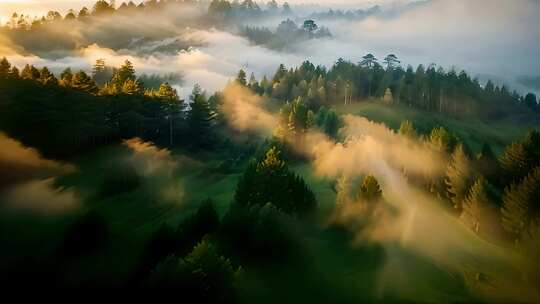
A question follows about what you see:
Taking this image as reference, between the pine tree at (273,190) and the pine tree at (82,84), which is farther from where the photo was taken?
the pine tree at (82,84)

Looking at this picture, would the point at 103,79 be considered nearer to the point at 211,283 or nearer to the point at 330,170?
the point at 330,170

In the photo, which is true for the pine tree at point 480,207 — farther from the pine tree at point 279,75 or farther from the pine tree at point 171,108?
the pine tree at point 279,75

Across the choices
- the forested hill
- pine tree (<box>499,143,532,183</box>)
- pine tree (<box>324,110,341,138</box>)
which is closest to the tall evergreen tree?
pine tree (<box>499,143,532,183</box>)

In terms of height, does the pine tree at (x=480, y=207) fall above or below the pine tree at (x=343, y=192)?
below

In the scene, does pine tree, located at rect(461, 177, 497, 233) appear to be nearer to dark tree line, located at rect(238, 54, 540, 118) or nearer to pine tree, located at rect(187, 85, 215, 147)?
pine tree, located at rect(187, 85, 215, 147)

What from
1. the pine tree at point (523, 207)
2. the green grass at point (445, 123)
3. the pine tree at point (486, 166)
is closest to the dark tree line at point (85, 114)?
the pine tree at point (486, 166)

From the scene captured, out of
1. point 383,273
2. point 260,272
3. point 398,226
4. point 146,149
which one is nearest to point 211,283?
point 260,272
